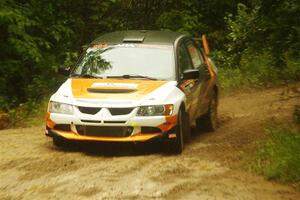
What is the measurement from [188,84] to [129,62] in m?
0.96

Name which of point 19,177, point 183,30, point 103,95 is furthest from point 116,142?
point 183,30

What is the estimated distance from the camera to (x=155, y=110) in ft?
31.3

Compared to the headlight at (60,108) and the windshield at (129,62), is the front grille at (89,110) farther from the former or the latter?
the windshield at (129,62)

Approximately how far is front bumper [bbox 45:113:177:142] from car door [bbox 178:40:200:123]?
0.93 metres

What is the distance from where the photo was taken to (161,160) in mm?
9234

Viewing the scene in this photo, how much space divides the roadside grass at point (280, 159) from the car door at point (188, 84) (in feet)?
4.92

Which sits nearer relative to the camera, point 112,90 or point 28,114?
point 112,90

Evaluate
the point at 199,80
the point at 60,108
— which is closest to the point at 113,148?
the point at 60,108

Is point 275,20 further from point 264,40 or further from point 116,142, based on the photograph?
point 116,142

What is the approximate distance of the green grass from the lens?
303 inches

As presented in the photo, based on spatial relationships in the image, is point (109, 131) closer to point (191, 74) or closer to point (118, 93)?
point (118, 93)

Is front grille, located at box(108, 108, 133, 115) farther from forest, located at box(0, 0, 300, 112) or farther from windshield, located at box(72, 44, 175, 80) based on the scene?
forest, located at box(0, 0, 300, 112)

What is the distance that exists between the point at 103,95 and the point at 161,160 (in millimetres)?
1261

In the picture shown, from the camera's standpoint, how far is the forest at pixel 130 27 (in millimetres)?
10469
